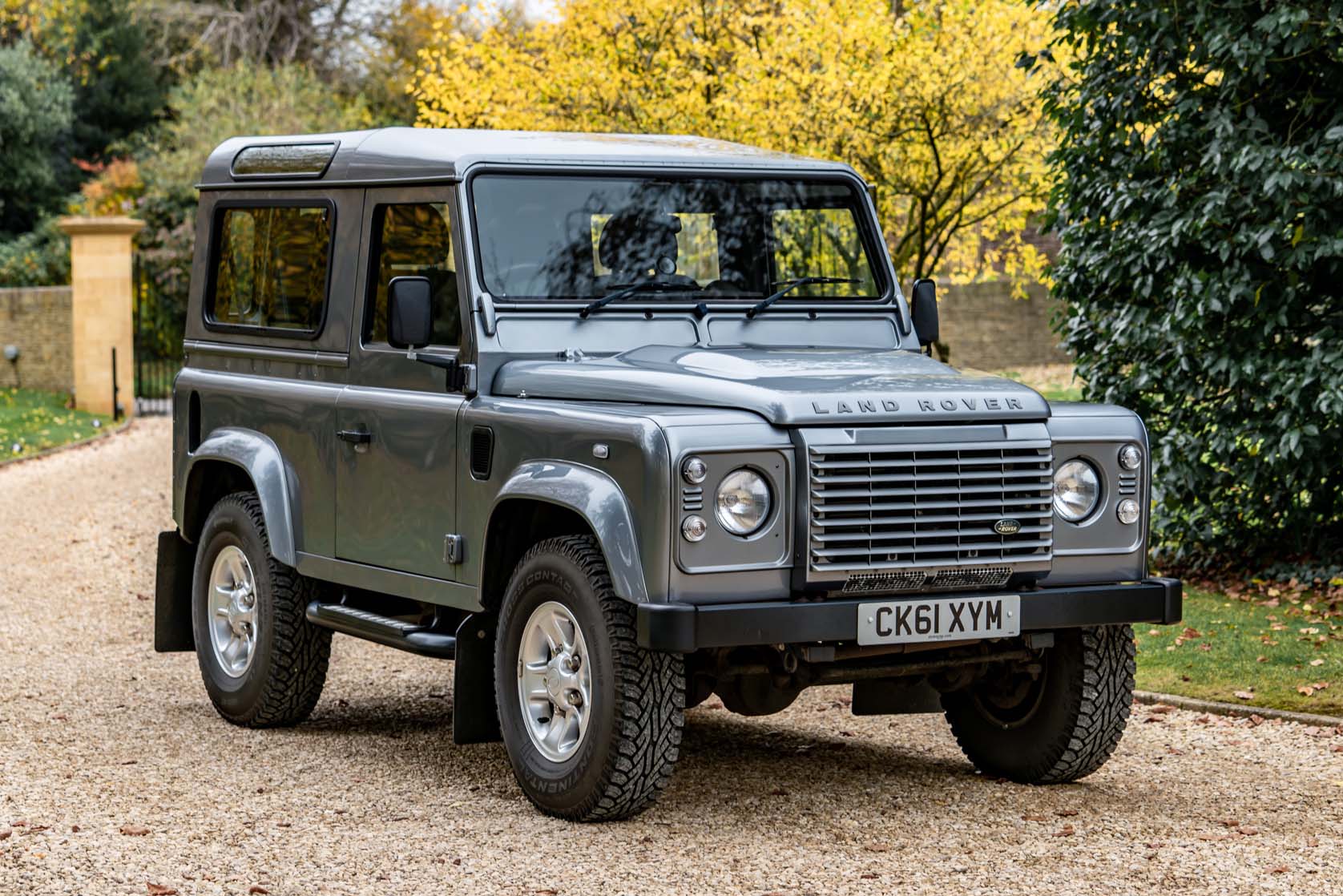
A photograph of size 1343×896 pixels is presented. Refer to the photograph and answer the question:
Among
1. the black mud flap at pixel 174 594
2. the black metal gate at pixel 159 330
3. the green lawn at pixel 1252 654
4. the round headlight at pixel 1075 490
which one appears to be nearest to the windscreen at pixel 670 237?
the round headlight at pixel 1075 490

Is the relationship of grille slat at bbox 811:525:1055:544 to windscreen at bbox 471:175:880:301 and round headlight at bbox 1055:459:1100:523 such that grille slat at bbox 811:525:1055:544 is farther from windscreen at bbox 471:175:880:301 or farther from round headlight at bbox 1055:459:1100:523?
windscreen at bbox 471:175:880:301

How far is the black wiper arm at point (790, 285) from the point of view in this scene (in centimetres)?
733

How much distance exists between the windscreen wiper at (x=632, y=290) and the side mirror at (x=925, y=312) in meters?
1.01

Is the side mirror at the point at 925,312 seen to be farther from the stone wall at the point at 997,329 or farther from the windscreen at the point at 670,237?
the stone wall at the point at 997,329

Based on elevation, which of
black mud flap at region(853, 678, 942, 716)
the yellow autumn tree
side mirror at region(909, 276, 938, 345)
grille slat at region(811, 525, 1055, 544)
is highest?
the yellow autumn tree

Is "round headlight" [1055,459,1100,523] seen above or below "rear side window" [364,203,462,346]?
below

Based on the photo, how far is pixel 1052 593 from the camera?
20.8ft

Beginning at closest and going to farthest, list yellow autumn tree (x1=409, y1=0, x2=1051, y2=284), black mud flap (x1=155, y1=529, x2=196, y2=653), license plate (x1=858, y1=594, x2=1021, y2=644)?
license plate (x1=858, y1=594, x2=1021, y2=644) → black mud flap (x1=155, y1=529, x2=196, y2=653) → yellow autumn tree (x1=409, y1=0, x2=1051, y2=284)

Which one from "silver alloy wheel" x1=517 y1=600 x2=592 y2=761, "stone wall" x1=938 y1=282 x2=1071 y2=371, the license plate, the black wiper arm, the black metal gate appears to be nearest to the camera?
the license plate

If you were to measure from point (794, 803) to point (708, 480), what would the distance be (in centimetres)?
148

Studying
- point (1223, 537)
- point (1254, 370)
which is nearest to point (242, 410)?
point (1254, 370)

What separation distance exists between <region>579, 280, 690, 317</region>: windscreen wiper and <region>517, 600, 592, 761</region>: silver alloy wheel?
48.6 inches

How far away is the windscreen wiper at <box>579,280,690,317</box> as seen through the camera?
23.2 ft

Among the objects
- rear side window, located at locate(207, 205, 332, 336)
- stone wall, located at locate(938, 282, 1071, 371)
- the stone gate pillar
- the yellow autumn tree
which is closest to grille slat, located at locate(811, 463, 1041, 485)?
rear side window, located at locate(207, 205, 332, 336)
